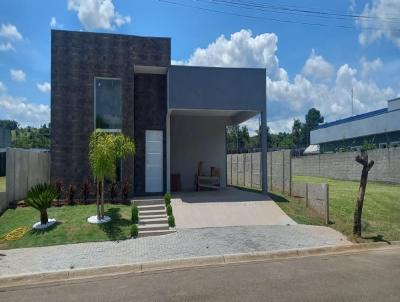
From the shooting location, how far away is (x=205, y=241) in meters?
10.5

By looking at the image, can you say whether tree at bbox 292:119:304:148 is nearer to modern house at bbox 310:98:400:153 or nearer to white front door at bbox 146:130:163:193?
modern house at bbox 310:98:400:153

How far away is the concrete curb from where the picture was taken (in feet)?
26.1

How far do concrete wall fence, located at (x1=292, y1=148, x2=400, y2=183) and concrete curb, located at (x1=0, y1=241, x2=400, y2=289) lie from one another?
13.2m

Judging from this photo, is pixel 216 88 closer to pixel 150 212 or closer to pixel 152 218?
pixel 150 212

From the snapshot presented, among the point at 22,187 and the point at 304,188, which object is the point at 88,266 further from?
the point at 304,188

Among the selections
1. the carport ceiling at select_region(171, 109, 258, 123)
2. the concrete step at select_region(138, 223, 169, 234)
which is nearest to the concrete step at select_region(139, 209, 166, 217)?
the concrete step at select_region(138, 223, 169, 234)

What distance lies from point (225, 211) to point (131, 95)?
6.39 metres

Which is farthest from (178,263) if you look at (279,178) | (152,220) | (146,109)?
(279,178)

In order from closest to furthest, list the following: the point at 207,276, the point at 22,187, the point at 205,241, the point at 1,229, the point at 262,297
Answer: the point at 262,297
the point at 207,276
the point at 205,241
the point at 1,229
the point at 22,187

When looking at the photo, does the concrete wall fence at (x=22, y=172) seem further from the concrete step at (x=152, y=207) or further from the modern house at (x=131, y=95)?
the concrete step at (x=152, y=207)

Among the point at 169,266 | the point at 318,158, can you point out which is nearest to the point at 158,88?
the point at 169,266

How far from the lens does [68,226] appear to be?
1149 centimetres

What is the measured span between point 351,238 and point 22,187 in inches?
472

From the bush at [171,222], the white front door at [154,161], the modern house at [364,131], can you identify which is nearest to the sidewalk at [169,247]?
the bush at [171,222]
